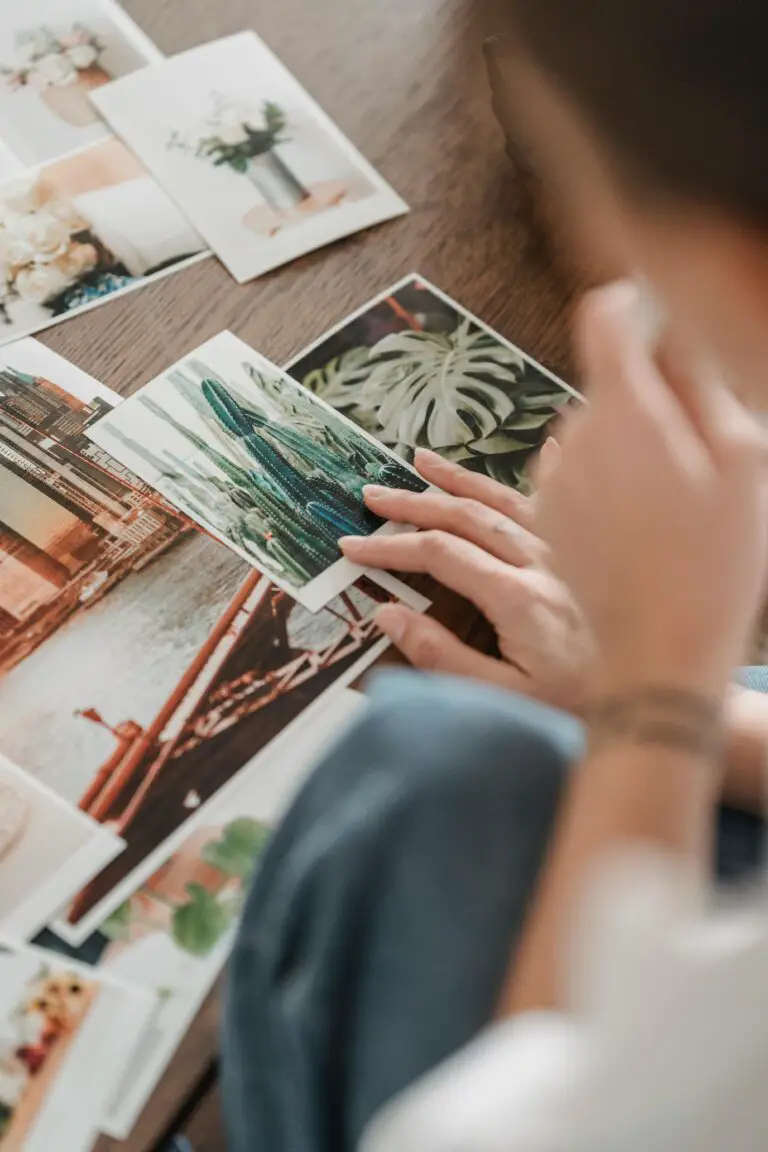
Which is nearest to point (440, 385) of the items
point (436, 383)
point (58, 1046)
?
point (436, 383)

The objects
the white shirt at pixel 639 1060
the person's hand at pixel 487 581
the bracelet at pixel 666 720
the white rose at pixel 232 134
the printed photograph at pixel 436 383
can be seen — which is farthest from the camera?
the white rose at pixel 232 134

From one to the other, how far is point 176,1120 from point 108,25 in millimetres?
847

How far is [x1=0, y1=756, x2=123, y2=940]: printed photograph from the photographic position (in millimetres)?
561

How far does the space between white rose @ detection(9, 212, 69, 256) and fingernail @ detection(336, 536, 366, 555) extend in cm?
33

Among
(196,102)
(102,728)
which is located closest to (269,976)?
(102,728)

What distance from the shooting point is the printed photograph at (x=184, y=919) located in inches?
21.1

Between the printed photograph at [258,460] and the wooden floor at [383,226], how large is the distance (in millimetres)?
27

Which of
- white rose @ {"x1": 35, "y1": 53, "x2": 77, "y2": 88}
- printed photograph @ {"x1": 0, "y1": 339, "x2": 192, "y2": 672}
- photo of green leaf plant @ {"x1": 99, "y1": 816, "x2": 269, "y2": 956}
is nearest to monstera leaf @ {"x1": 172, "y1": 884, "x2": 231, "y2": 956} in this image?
photo of green leaf plant @ {"x1": 99, "y1": 816, "x2": 269, "y2": 956}

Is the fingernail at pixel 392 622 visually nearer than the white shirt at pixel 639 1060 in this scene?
No

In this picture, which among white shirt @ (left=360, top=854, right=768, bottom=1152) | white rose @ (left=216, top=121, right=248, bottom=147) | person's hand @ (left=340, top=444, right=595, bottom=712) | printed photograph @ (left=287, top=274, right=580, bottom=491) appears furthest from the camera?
white rose @ (left=216, top=121, right=248, bottom=147)

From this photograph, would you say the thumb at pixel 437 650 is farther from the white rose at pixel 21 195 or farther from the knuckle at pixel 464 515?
the white rose at pixel 21 195

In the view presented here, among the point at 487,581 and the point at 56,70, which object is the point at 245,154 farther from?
the point at 487,581

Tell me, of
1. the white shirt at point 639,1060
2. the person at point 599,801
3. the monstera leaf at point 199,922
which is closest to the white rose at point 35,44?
the person at point 599,801

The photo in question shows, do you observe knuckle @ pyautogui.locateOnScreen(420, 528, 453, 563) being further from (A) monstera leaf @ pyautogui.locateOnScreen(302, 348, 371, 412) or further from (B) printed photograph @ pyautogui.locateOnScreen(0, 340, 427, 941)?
(A) monstera leaf @ pyautogui.locateOnScreen(302, 348, 371, 412)
